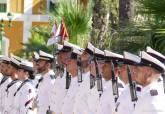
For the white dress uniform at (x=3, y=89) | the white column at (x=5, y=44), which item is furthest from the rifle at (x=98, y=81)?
the white column at (x=5, y=44)

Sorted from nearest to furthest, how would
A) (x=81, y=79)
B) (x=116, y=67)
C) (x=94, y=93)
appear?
(x=116, y=67) → (x=94, y=93) → (x=81, y=79)

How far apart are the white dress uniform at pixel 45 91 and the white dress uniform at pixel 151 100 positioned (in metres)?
4.15

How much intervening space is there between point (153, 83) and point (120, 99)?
853mm

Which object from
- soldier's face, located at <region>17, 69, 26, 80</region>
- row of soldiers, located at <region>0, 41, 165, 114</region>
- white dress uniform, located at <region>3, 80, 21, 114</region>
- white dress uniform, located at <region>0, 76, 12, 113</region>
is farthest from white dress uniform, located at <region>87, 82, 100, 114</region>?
white dress uniform, located at <region>0, 76, 12, 113</region>

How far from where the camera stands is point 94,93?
788 centimetres

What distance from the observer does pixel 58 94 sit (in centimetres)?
945

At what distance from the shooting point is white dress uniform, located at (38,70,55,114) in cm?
997

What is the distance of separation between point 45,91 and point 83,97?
206 centimetres

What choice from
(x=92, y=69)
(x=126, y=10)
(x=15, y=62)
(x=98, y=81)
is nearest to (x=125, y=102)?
(x=98, y=81)

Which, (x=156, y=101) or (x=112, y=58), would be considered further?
(x=112, y=58)

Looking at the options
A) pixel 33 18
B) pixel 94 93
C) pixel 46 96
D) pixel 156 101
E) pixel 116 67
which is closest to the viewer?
pixel 156 101

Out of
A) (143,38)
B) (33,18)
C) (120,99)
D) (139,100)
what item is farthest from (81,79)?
(33,18)

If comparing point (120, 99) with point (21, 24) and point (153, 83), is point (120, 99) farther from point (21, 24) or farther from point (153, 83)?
point (21, 24)

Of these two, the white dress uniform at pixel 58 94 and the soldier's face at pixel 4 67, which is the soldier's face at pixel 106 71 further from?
the soldier's face at pixel 4 67
